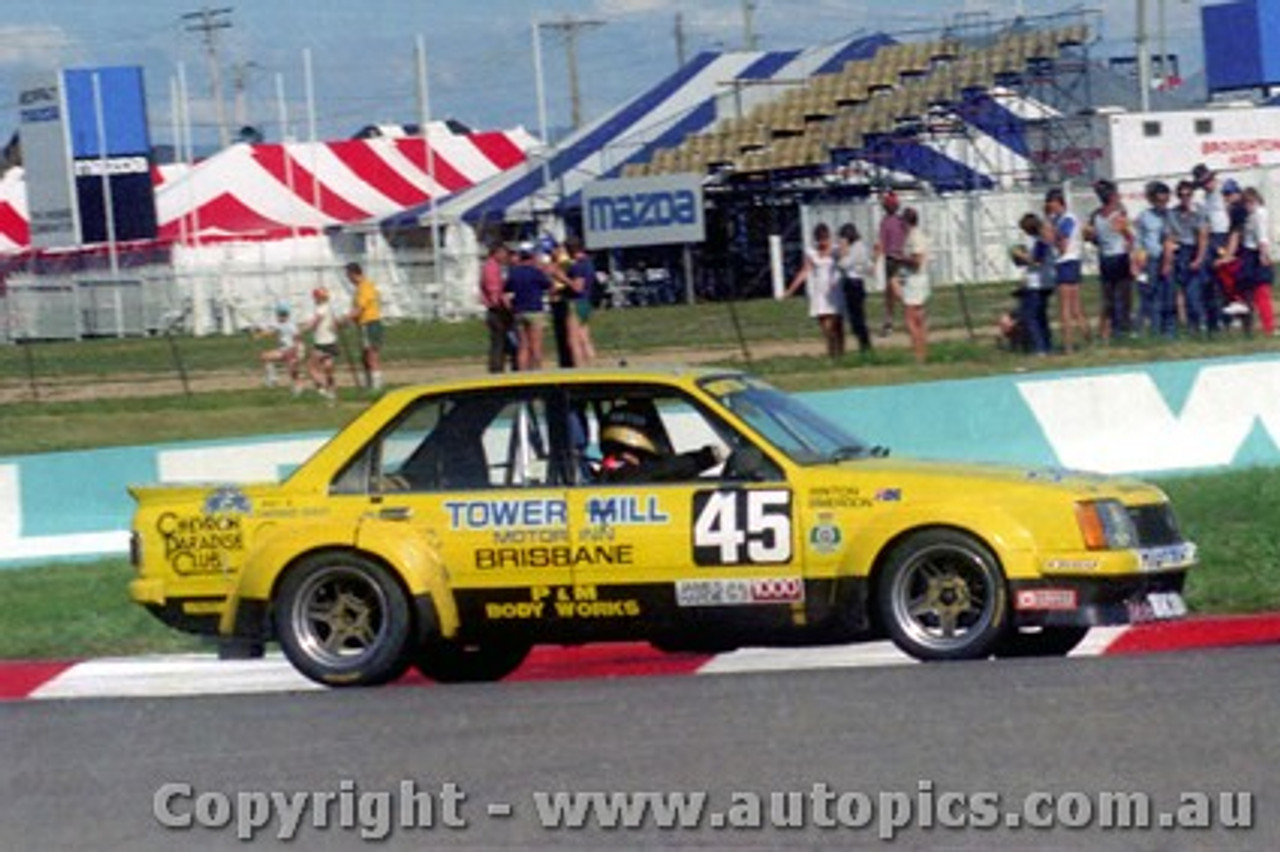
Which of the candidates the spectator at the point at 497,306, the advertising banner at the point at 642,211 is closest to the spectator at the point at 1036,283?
the spectator at the point at 497,306

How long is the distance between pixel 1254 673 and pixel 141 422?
19.4 m

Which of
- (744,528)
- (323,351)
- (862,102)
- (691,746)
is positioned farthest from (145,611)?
(862,102)

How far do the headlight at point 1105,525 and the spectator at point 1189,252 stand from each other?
543 inches

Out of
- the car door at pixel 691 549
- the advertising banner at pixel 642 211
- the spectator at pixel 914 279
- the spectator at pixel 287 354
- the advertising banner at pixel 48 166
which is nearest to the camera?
the car door at pixel 691 549

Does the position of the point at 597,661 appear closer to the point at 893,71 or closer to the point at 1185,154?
the point at 1185,154

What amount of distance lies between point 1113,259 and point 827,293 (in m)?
3.32

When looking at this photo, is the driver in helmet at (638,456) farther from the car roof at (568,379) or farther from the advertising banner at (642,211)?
the advertising banner at (642,211)

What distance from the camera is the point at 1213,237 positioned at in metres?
25.1

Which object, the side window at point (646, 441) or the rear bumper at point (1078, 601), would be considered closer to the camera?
the rear bumper at point (1078, 601)

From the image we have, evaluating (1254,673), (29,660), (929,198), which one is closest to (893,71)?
(929,198)

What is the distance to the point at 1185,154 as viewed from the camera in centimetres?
4375

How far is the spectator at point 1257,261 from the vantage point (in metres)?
24.9

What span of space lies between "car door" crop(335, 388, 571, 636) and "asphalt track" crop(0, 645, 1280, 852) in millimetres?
394

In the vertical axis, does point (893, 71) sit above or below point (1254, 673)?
above
